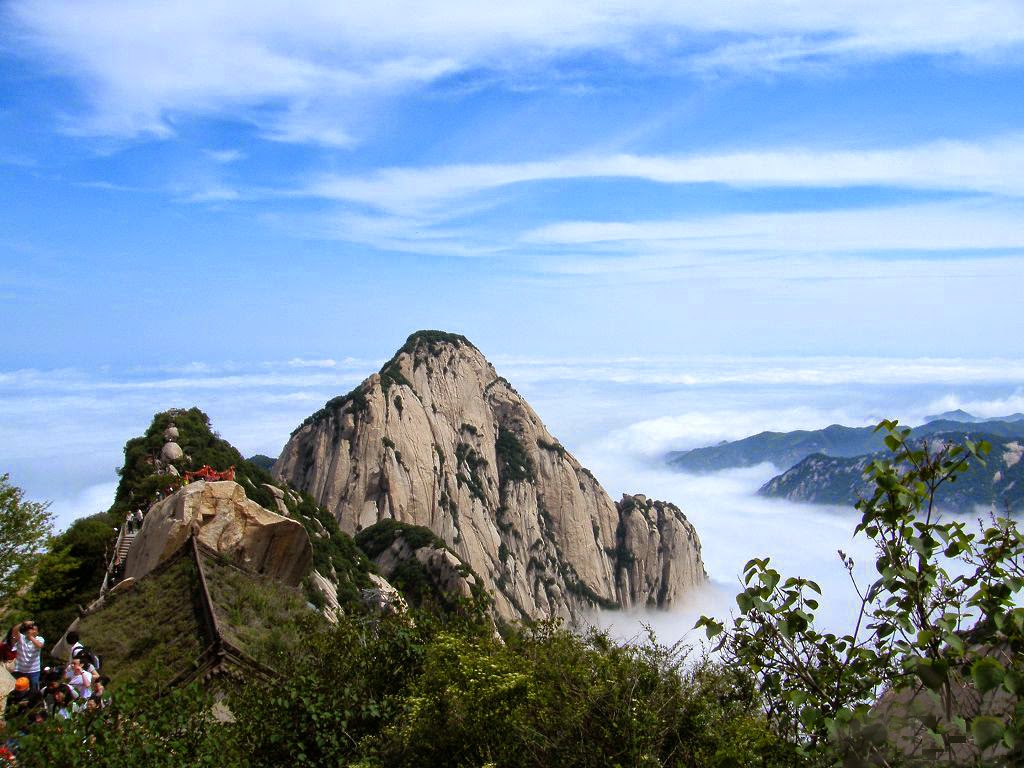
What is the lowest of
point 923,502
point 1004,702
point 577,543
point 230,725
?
point 577,543

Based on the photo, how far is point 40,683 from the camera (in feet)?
63.1

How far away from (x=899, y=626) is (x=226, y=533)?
93.0 feet

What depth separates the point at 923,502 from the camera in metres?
8.23

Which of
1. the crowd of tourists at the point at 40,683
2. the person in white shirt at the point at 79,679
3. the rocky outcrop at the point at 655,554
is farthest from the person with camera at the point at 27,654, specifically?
the rocky outcrop at the point at 655,554

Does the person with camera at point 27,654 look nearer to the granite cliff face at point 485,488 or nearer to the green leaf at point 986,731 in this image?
the green leaf at point 986,731

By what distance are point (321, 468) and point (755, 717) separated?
87.9 m

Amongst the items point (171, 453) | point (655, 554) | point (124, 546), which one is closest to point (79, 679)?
point (124, 546)

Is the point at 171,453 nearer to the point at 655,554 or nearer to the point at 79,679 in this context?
the point at 79,679

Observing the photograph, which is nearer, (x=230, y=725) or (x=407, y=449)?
(x=230, y=725)

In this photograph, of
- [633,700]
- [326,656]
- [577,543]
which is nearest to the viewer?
[633,700]

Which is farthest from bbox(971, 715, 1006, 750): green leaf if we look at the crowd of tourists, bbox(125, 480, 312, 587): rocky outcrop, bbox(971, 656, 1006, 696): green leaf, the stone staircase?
the stone staircase

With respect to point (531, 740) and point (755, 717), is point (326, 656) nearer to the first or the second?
point (531, 740)

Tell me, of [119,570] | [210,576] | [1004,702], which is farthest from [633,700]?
[119,570]

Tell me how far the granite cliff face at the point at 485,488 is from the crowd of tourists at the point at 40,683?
218 feet
